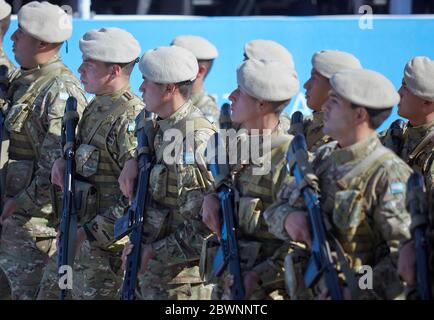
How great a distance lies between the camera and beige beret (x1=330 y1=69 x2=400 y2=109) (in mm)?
5664

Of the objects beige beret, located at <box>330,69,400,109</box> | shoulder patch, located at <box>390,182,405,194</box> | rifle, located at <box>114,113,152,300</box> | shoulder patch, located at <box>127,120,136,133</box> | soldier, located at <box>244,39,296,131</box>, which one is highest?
beige beret, located at <box>330,69,400,109</box>

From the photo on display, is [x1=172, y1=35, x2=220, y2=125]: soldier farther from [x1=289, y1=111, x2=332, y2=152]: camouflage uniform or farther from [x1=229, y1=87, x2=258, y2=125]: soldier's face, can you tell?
[x1=229, y1=87, x2=258, y2=125]: soldier's face

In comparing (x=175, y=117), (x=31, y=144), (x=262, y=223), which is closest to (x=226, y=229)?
(x=262, y=223)

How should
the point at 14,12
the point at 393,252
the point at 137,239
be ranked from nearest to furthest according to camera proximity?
the point at 393,252, the point at 137,239, the point at 14,12

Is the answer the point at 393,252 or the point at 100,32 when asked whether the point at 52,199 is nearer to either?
the point at 100,32

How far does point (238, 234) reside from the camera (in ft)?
20.4

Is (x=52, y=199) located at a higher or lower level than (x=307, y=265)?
lower

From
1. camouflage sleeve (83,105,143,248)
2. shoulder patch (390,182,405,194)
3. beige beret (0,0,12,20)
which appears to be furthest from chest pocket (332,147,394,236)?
beige beret (0,0,12,20)

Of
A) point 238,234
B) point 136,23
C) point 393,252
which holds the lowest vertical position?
point 136,23

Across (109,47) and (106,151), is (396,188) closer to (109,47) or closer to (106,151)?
(106,151)

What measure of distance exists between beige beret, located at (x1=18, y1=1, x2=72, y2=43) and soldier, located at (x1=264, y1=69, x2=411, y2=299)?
8.55 feet

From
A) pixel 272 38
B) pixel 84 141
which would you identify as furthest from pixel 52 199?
pixel 272 38
